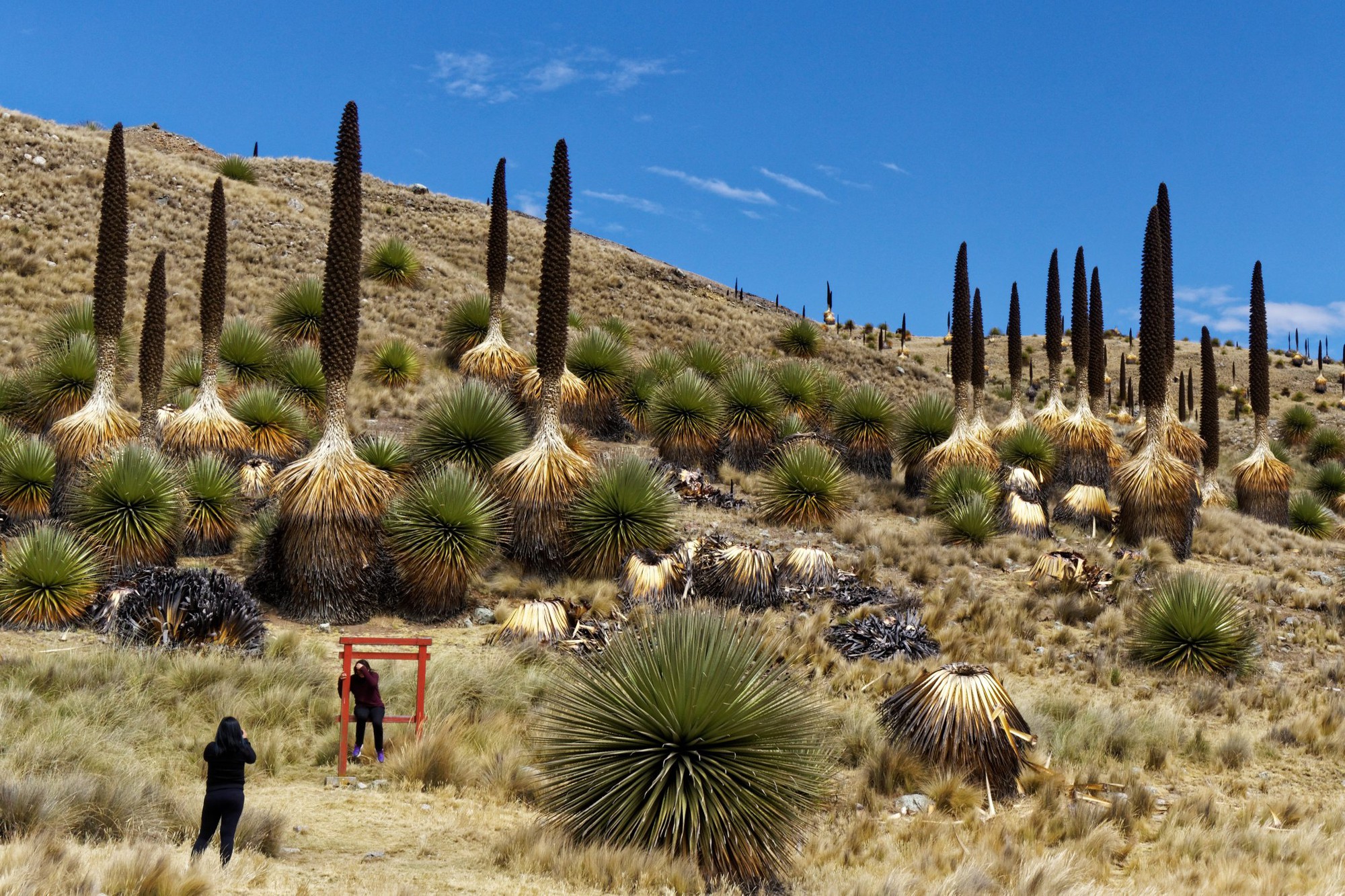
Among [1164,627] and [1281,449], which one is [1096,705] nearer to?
[1164,627]

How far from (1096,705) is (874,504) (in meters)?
11.6

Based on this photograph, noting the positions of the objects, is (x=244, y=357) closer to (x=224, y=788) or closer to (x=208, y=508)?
(x=208, y=508)

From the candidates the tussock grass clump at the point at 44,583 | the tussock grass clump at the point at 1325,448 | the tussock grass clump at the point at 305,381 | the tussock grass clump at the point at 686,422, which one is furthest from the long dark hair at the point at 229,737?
the tussock grass clump at the point at 1325,448

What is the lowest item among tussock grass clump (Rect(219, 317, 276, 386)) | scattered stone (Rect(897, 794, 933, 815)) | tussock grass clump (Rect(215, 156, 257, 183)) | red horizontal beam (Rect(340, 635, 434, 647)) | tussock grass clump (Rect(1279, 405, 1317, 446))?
scattered stone (Rect(897, 794, 933, 815))

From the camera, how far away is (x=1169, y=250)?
24.6 metres

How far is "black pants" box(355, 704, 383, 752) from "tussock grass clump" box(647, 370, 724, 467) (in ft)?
44.8

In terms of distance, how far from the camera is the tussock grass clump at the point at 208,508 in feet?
55.6

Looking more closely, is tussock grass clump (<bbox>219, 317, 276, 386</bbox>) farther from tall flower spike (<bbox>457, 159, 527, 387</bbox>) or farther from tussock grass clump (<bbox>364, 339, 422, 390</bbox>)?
tall flower spike (<bbox>457, 159, 527, 387</bbox>)

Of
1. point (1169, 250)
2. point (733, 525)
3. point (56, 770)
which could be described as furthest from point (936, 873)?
point (1169, 250)

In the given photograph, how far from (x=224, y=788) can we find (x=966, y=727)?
6802 millimetres

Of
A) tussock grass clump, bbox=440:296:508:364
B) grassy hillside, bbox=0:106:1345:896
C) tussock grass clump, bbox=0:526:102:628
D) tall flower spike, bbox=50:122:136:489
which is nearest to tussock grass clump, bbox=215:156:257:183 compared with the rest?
tussock grass clump, bbox=440:296:508:364

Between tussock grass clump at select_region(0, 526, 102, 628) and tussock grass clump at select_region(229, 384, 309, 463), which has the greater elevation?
tussock grass clump at select_region(229, 384, 309, 463)

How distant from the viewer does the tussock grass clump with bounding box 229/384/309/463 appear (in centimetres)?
1961

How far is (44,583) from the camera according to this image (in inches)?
512
